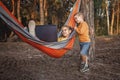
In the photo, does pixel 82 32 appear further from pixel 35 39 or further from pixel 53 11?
pixel 53 11

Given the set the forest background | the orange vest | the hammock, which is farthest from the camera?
the forest background

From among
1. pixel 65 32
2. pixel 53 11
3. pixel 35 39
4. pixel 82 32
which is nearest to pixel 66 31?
pixel 65 32

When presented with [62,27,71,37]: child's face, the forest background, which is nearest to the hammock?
[62,27,71,37]: child's face

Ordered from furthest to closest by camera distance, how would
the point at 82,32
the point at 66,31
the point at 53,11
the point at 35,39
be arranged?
the point at 53,11, the point at 66,31, the point at 82,32, the point at 35,39

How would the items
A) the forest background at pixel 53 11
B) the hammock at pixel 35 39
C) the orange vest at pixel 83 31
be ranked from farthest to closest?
1. the forest background at pixel 53 11
2. the orange vest at pixel 83 31
3. the hammock at pixel 35 39

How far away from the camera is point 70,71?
8.17 metres

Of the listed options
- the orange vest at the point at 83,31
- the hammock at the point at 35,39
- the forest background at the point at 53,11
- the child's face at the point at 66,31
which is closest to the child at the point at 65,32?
the child's face at the point at 66,31

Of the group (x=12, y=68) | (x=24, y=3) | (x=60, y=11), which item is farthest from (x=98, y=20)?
(x=12, y=68)

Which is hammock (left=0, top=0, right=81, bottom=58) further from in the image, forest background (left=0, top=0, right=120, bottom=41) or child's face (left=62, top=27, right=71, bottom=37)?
forest background (left=0, top=0, right=120, bottom=41)

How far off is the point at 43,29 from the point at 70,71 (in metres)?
1.39

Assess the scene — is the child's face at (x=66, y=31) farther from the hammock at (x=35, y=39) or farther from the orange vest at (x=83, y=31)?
the orange vest at (x=83, y=31)

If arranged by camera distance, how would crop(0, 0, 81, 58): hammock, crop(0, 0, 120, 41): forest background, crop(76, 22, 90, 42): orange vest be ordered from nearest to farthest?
crop(0, 0, 81, 58): hammock < crop(76, 22, 90, 42): orange vest < crop(0, 0, 120, 41): forest background

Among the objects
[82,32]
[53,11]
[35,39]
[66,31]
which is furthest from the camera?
[53,11]

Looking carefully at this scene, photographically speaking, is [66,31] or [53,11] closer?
[66,31]
